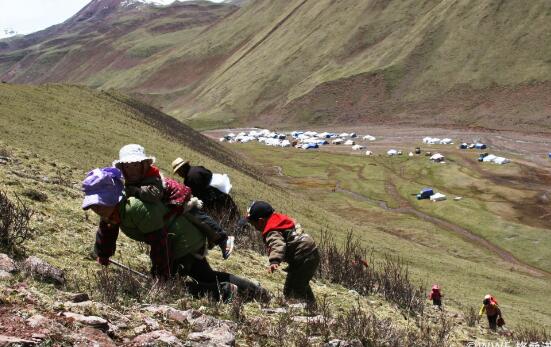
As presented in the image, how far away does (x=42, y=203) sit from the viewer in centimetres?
1225

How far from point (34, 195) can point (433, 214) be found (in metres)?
53.5

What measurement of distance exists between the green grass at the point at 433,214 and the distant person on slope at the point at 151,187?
14.3 m

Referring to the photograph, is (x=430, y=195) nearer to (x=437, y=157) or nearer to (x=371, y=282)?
(x=437, y=157)

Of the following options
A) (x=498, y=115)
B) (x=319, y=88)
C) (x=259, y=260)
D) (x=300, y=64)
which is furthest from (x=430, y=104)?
(x=259, y=260)

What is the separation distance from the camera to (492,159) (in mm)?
82625

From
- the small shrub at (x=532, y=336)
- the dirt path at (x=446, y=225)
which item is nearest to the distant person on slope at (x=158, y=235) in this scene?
the small shrub at (x=532, y=336)

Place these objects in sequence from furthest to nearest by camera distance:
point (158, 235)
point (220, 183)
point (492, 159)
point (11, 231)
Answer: point (492, 159), point (220, 183), point (11, 231), point (158, 235)

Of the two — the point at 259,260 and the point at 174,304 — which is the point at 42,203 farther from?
the point at 174,304

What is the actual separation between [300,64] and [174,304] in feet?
552

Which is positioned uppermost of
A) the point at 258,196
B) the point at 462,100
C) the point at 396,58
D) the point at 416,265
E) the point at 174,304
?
the point at 396,58

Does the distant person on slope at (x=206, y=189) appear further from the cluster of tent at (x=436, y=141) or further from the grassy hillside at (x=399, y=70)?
the grassy hillside at (x=399, y=70)

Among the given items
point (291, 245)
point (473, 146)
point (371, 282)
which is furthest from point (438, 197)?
point (291, 245)

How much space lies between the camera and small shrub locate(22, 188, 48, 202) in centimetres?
1224

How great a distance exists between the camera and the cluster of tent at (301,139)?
111 m
